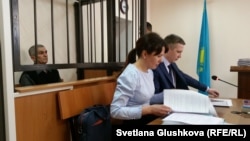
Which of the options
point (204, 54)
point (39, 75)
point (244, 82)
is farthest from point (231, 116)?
point (204, 54)

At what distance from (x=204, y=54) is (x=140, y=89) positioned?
2.94 metres

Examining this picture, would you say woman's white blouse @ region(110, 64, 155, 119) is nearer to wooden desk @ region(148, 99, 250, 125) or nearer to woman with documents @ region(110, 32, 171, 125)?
woman with documents @ region(110, 32, 171, 125)

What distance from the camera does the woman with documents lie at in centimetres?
141

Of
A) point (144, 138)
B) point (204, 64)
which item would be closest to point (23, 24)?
point (144, 138)

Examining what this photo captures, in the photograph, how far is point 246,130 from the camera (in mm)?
1103

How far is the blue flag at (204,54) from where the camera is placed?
4129 millimetres

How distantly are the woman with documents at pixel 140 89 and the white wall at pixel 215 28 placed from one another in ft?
9.47

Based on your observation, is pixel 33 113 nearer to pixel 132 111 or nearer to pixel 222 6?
pixel 132 111

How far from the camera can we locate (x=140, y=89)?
153cm

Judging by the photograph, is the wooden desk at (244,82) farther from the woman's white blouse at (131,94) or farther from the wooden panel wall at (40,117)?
the wooden panel wall at (40,117)

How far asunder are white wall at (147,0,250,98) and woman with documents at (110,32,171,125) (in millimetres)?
2886

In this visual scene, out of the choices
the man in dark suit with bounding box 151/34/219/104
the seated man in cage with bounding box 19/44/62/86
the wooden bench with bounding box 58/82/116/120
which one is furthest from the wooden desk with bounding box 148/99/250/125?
the seated man in cage with bounding box 19/44/62/86

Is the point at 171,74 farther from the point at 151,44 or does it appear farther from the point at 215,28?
the point at 215,28

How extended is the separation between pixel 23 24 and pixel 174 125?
220cm
